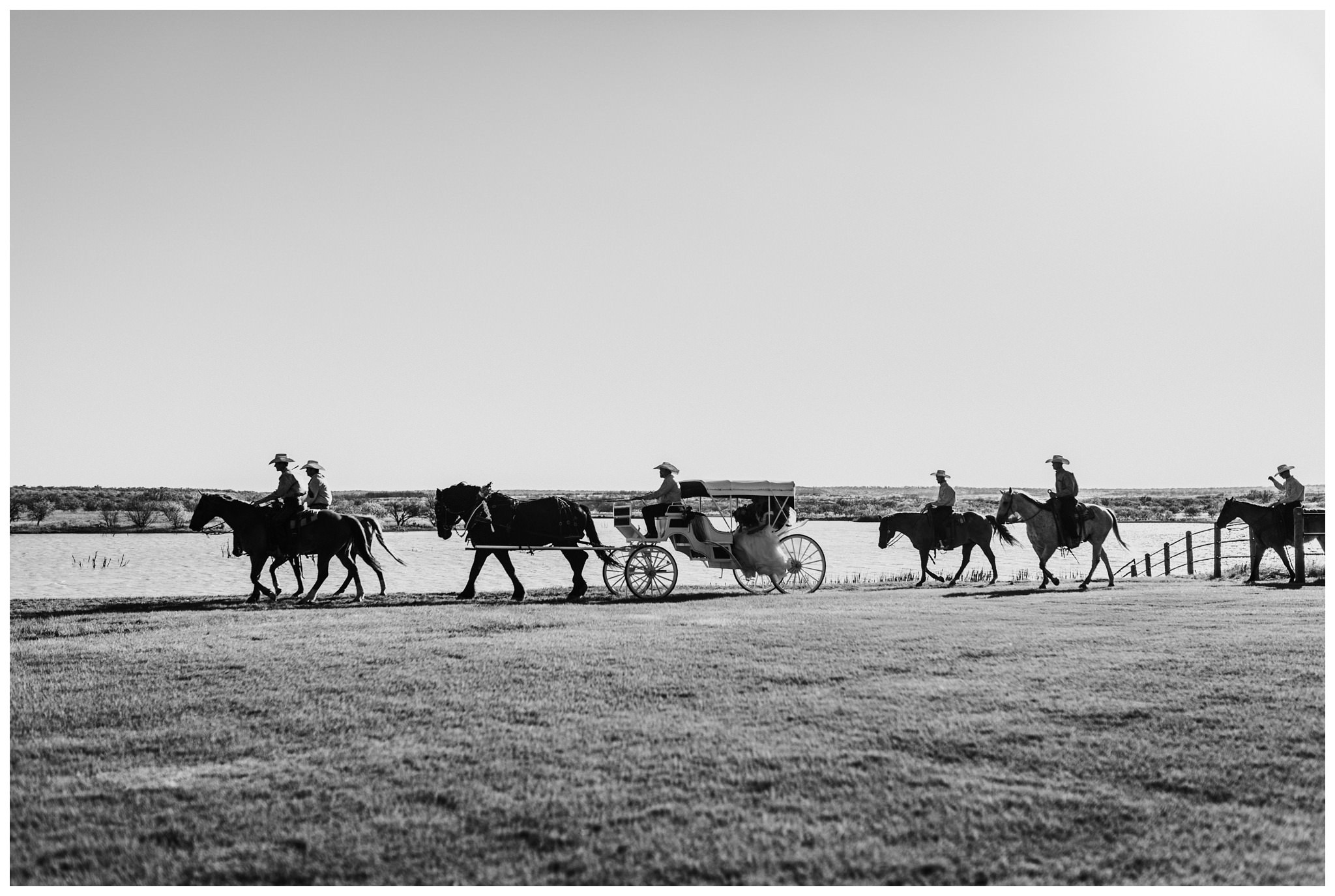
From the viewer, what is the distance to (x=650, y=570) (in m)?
17.8

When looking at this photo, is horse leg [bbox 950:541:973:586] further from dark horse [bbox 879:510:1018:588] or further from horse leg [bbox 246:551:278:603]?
→ horse leg [bbox 246:551:278:603]

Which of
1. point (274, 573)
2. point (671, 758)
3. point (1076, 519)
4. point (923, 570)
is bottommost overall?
point (671, 758)

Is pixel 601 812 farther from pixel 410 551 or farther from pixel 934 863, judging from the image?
pixel 410 551

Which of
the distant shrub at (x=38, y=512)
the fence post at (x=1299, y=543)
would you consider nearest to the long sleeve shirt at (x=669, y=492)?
the fence post at (x=1299, y=543)

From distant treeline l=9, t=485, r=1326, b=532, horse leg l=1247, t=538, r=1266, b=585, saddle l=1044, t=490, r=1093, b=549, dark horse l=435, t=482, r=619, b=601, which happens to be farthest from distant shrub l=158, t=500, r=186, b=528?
horse leg l=1247, t=538, r=1266, b=585

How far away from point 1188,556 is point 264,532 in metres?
18.4

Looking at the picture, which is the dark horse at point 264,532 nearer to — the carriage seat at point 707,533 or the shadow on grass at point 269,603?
the shadow on grass at point 269,603

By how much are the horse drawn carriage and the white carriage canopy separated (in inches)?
0.4

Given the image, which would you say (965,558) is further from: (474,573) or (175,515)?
(175,515)

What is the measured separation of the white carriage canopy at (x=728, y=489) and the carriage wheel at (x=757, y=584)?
1295mm

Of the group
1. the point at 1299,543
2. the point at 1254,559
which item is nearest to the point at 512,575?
the point at 1299,543

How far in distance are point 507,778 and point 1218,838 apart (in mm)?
3753

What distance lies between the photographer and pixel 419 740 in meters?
7.22

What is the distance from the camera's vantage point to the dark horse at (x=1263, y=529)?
19356mm
